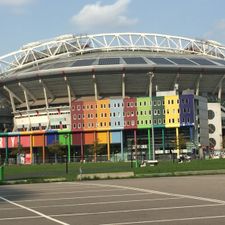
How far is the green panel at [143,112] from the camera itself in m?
129

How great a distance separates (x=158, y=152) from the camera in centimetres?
12519

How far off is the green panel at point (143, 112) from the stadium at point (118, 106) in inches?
9.8

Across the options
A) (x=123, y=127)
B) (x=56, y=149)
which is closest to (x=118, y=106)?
(x=123, y=127)

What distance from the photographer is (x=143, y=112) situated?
429 ft

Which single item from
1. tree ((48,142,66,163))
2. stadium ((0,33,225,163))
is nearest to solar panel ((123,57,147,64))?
stadium ((0,33,225,163))

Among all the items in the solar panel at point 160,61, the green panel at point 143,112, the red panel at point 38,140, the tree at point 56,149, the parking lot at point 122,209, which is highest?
the solar panel at point 160,61

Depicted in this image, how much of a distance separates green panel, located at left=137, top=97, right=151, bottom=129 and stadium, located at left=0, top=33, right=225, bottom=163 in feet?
0.82

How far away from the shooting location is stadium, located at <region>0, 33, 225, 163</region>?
414 ft

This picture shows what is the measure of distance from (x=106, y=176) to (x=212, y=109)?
338 ft

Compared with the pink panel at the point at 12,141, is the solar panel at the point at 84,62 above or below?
above

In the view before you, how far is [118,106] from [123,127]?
549 centimetres

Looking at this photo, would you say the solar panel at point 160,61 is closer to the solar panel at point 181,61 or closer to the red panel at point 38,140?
the solar panel at point 181,61

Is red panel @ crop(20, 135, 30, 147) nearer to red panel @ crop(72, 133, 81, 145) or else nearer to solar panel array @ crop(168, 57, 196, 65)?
red panel @ crop(72, 133, 81, 145)

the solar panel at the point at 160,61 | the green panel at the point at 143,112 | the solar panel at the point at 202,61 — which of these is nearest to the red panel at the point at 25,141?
the green panel at the point at 143,112
